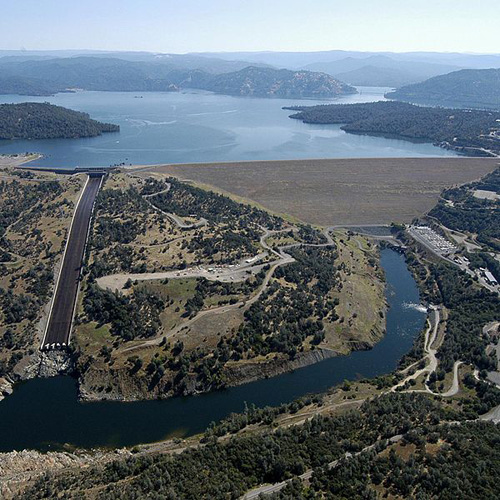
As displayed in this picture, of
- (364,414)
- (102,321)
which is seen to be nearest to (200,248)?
(102,321)

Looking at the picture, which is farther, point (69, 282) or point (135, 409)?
point (69, 282)

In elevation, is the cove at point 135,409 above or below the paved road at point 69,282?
below

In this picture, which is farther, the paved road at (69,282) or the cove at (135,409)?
the paved road at (69,282)

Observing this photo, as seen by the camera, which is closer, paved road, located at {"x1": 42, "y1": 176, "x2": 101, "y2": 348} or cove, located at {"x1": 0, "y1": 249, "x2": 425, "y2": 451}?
cove, located at {"x1": 0, "y1": 249, "x2": 425, "y2": 451}

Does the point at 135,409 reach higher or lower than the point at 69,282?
lower

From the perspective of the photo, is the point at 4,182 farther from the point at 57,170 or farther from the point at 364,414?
the point at 364,414
